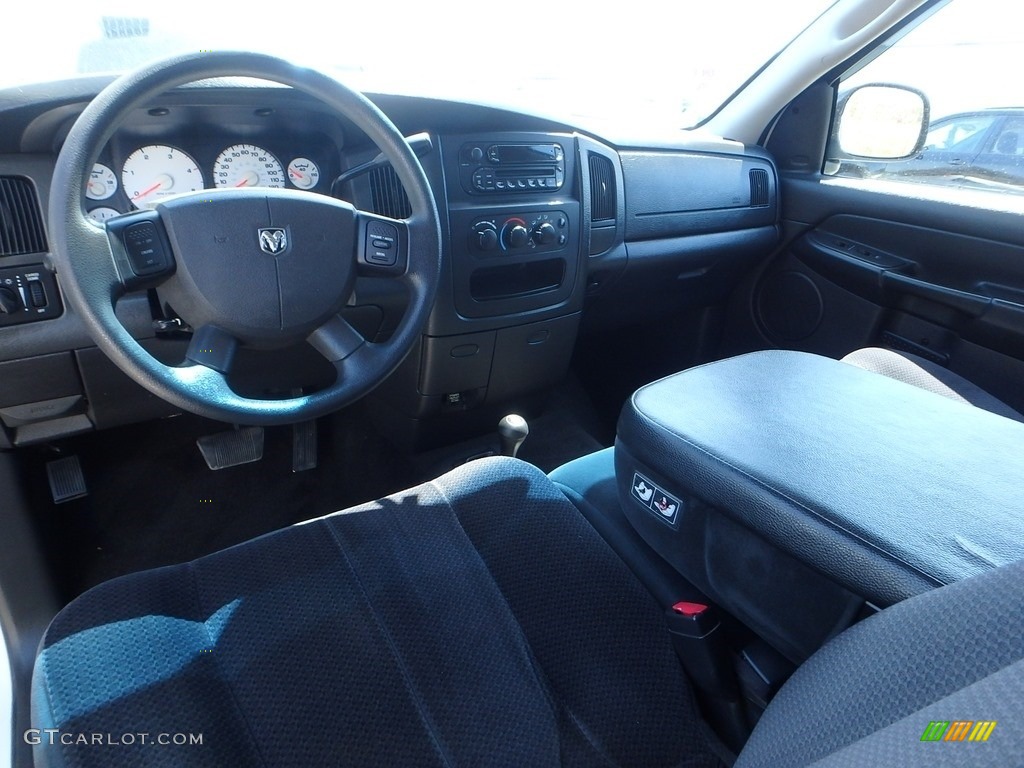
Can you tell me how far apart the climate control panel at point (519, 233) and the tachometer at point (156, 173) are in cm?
53

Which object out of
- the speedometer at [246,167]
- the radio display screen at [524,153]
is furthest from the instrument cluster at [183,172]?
the radio display screen at [524,153]

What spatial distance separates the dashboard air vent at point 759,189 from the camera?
2.04 metres

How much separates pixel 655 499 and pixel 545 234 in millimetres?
753

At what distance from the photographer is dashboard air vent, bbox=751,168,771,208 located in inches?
80.5

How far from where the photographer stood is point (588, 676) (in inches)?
34.0

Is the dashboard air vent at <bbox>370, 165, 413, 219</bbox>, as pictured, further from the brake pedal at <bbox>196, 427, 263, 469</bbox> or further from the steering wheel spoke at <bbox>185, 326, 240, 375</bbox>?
the brake pedal at <bbox>196, 427, 263, 469</bbox>

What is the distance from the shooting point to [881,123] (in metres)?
1.96

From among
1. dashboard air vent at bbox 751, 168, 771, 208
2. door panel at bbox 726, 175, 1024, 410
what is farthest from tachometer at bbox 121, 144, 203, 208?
door panel at bbox 726, 175, 1024, 410

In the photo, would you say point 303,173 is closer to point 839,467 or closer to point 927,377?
point 839,467

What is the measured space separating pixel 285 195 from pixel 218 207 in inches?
3.6

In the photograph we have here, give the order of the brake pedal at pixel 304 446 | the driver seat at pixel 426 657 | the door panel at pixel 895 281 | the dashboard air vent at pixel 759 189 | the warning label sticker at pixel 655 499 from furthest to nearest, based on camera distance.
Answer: the dashboard air vent at pixel 759 189, the brake pedal at pixel 304 446, the door panel at pixel 895 281, the warning label sticker at pixel 655 499, the driver seat at pixel 426 657

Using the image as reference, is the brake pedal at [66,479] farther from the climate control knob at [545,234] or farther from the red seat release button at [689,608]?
the red seat release button at [689,608]

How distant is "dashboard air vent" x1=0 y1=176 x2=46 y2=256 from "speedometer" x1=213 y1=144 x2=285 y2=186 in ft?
0.86

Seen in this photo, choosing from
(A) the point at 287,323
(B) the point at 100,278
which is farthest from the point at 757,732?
(B) the point at 100,278
